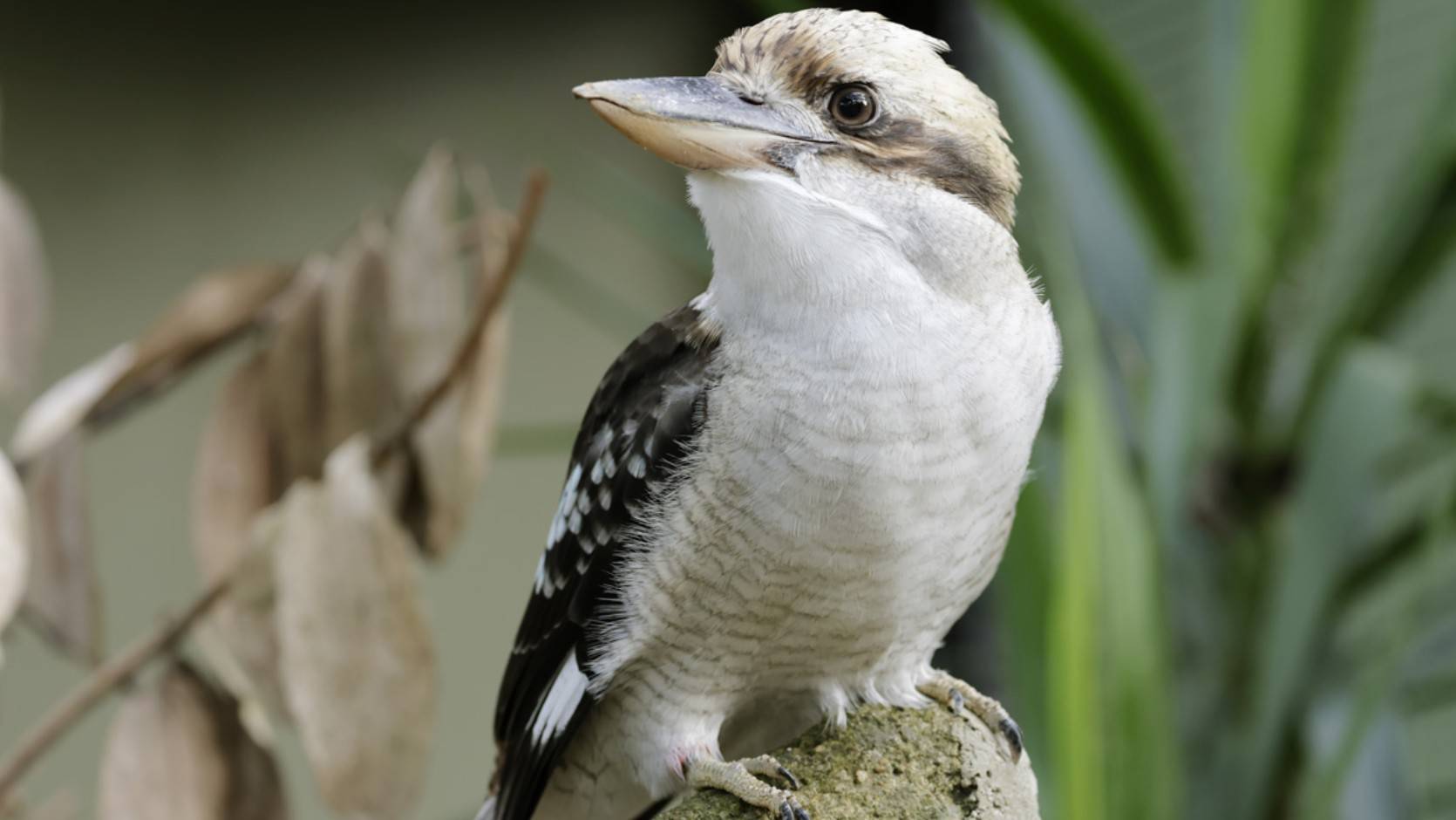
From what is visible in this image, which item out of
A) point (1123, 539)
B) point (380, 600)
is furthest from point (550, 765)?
point (1123, 539)

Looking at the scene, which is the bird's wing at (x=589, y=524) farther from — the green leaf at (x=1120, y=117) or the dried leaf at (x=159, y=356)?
the green leaf at (x=1120, y=117)

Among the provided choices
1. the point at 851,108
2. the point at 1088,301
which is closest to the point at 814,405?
the point at 851,108

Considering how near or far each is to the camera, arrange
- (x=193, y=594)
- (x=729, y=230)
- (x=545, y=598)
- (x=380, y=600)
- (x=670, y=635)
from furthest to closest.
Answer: (x=193, y=594) → (x=380, y=600) → (x=545, y=598) → (x=670, y=635) → (x=729, y=230)

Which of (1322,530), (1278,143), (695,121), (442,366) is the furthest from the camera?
(1278,143)

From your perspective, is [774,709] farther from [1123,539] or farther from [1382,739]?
[1382,739]

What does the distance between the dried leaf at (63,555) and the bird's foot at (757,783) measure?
0.76m

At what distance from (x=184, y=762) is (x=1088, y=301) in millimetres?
1361

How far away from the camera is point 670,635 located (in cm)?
102

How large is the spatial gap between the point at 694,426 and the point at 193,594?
2.49 m

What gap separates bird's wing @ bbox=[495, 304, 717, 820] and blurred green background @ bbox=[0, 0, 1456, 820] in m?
0.45

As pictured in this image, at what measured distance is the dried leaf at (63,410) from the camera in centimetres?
139

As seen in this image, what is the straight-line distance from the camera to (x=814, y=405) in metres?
0.92

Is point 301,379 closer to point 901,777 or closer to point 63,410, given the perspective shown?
point 63,410

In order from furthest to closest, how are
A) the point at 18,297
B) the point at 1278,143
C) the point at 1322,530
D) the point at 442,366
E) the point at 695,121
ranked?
the point at 1278,143 < the point at 1322,530 < the point at 442,366 < the point at 18,297 < the point at 695,121
